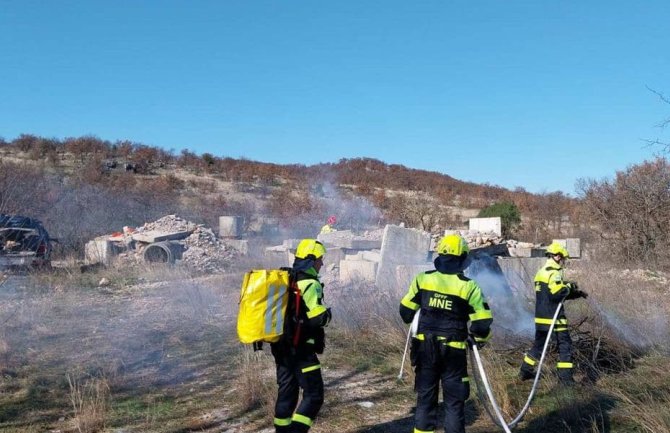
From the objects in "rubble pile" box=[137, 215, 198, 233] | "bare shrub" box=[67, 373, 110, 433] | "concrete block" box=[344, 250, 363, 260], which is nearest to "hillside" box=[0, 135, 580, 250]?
"rubble pile" box=[137, 215, 198, 233]

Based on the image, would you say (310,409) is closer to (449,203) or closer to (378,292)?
(378,292)

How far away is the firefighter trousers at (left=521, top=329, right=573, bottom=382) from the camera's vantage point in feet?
19.8

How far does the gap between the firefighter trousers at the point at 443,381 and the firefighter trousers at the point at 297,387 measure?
0.75 meters

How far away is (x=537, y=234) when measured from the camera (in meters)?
23.7

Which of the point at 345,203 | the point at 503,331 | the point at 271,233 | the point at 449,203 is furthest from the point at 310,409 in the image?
the point at 449,203

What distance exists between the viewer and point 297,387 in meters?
4.38

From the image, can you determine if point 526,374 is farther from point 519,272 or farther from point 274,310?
point 519,272

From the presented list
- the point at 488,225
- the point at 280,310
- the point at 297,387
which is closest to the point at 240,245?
the point at 488,225

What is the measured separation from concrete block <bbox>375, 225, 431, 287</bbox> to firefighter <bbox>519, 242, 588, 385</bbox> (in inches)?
176

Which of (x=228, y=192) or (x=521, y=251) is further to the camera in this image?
(x=228, y=192)

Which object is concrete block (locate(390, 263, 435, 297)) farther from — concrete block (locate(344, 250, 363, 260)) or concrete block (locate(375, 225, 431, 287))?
concrete block (locate(344, 250, 363, 260))

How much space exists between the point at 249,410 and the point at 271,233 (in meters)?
16.0

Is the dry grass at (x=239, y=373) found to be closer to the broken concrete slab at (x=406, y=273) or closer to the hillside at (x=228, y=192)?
the broken concrete slab at (x=406, y=273)

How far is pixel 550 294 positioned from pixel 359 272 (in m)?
5.61
